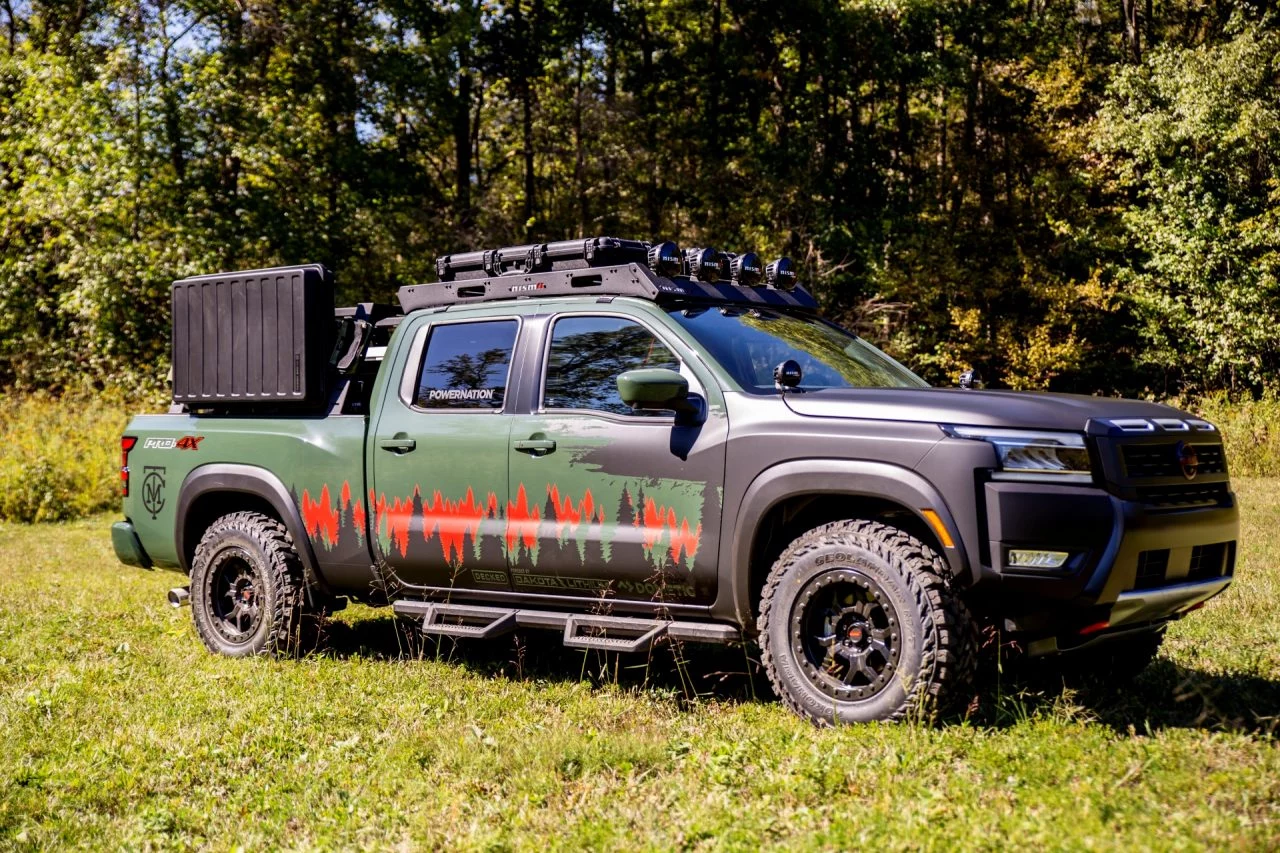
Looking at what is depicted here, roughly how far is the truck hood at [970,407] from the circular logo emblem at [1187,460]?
156mm

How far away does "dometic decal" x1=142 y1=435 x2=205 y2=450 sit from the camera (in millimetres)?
7016

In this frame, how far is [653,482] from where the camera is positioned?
5.30 metres

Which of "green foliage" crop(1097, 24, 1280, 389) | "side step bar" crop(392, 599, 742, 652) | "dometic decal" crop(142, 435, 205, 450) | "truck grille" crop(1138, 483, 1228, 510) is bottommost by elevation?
"side step bar" crop(392, 599, 742, 652)

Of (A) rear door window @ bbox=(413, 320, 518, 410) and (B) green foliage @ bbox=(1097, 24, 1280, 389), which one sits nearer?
(A) rear door window @ bbox=(413, 320, 518, 410)

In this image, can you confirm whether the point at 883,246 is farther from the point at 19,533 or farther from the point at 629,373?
the point at 629,373

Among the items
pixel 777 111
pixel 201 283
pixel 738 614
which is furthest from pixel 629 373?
pixel 777 111

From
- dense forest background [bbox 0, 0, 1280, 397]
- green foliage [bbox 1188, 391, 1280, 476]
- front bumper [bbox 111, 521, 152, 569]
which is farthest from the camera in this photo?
dense forest background [bbox 0, 0, 1280, 397]

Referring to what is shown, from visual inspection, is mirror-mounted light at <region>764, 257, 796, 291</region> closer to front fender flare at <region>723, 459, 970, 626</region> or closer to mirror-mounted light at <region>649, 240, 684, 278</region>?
mirror-mounted light at <region>649, 240, 684, 278</region>

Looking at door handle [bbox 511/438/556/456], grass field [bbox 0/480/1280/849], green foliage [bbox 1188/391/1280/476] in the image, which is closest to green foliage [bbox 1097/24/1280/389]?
green foliage [bbox 1188/391/1280/476]

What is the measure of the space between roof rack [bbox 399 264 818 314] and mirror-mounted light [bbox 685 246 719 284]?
0.12ft

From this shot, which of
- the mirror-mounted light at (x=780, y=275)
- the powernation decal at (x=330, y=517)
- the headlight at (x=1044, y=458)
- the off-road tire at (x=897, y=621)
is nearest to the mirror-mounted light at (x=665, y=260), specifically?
the mirror-mounted light at (x=780, y=275)

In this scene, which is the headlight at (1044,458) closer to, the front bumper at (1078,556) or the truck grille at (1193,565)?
the front bumper at (1078,556)

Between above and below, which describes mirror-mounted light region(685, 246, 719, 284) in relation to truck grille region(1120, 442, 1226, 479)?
above

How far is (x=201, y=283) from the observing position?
7.12 metres
